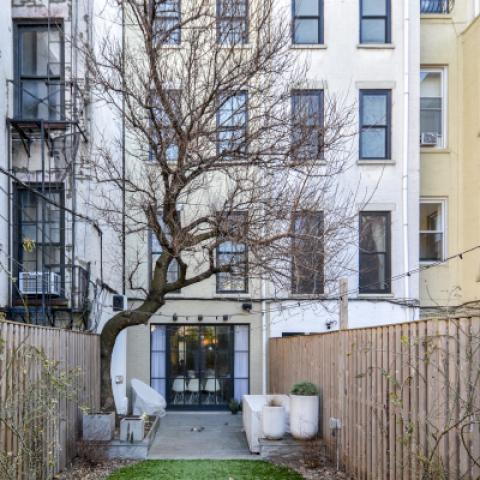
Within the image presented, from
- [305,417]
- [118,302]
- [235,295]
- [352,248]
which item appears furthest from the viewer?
[235,295]

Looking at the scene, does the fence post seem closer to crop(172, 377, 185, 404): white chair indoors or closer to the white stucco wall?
the white stucco wall

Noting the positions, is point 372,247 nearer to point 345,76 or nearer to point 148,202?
point 345,76

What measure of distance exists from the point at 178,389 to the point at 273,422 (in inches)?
229

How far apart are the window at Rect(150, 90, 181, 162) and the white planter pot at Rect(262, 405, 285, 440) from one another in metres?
4.50

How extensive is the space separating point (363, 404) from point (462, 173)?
30.3ft

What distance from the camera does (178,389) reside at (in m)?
14.1

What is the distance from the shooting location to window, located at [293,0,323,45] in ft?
46.1

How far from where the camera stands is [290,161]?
8875mm

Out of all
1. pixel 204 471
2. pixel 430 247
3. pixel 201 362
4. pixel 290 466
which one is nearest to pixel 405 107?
pixel 430 247

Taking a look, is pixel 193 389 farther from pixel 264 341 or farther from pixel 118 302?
pixel 118 302

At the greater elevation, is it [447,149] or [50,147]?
[447,149]

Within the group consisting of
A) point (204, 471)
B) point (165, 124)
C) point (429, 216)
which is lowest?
point (204, 471)

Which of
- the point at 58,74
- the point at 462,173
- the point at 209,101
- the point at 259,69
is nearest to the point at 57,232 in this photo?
the point at 58,74

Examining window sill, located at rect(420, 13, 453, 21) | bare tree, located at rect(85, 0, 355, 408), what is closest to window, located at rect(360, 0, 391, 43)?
window sill, located at rect(420, 13, 453, 21)
